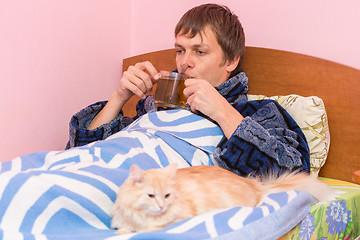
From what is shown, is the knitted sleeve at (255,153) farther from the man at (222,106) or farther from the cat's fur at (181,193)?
the cat's fur at (181,193)

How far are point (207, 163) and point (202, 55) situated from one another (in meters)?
0.47

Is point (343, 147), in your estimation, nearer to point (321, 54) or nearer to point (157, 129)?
point (321, 54)

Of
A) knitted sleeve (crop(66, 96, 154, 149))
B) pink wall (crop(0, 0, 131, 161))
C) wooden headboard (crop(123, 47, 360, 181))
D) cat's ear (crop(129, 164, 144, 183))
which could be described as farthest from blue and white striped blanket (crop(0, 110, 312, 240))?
pink wall (crop(0, 0, 131, 161))

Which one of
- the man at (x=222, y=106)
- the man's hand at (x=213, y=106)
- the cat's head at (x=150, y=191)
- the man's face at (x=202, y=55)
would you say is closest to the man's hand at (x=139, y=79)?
the man at (x=222, y=106)

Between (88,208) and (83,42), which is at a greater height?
(83,42)

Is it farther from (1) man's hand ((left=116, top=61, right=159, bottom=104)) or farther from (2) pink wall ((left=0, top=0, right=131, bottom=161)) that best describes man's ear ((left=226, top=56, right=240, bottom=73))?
(2) pink wall ((left=0, top=0, right=131, bottom=161))

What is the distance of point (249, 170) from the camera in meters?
1.15

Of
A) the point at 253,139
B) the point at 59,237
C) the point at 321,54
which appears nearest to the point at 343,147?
the point at 321,54

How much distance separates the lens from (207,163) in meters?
1.21

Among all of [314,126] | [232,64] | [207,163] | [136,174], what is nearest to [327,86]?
[314,126]

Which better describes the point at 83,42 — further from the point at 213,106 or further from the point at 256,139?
the point at 256,139

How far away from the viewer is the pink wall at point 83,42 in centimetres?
157

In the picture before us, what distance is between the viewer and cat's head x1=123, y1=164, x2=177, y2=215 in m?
0.69

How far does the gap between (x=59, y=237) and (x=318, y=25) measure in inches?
51.8
